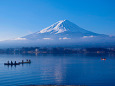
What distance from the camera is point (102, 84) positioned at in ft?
90.8

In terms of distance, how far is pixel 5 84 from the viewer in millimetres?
26906

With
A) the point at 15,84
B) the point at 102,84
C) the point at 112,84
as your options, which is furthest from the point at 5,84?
the point at 112,84

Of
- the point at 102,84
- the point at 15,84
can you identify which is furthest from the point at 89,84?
the point at 15,84

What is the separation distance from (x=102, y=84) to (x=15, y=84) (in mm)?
13922

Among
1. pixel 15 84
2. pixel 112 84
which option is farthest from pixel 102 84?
pixel 15 84

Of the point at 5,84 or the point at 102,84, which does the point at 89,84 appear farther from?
the point at 5,84

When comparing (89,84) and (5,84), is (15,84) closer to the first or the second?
(5,84)

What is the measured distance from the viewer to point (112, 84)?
27938mm

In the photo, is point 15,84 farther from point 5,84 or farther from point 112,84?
point 112,84

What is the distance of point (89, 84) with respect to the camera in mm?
27375

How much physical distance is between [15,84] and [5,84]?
5.56 feet

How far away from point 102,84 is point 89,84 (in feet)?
7.19

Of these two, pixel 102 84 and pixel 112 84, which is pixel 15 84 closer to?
pixel 102 84

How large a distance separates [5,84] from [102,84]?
15.6 meters
